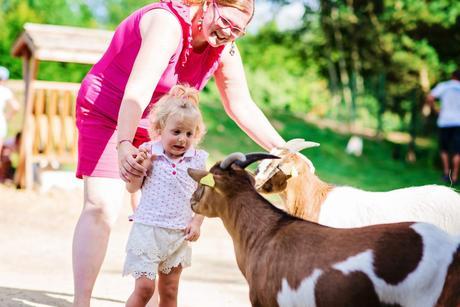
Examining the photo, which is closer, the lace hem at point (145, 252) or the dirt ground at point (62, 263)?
the lace hem at point (145, 252)

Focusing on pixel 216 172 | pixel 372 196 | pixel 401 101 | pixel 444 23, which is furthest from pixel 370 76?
pixel 216 172

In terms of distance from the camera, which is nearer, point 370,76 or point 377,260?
point 377,260

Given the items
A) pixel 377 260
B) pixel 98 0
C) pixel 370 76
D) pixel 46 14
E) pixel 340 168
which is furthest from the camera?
pixel 98 0

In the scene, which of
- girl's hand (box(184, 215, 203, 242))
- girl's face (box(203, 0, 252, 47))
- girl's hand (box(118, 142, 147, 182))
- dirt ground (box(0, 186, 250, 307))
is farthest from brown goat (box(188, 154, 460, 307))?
dirt ground (box(0, 186, 250, 307))

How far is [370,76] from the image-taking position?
26516mm

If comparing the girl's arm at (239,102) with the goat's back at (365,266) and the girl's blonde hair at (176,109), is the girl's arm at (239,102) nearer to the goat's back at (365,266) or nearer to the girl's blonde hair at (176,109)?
the girl's blonde hair at (176,109)

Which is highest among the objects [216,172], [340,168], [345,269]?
[216,172]

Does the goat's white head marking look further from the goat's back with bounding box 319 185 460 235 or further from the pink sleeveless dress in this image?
the pink sleeveless dress

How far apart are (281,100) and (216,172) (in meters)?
25.6

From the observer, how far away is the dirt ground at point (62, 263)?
648cm

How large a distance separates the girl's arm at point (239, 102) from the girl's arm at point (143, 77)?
2.37 feet

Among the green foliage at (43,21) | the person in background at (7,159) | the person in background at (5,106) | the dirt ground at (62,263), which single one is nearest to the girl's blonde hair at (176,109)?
the dirt ground at (62,263)

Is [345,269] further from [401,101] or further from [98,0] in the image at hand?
[98,0]

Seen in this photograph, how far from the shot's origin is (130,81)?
455 centimetres
